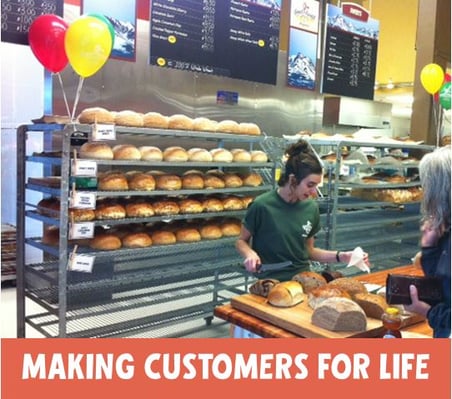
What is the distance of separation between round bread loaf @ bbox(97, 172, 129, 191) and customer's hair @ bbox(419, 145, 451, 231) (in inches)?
88.7

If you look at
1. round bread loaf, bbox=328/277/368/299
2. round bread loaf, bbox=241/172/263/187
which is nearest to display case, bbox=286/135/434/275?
round bread loaf, bbox=241/172/263/187

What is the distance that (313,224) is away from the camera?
110 inches

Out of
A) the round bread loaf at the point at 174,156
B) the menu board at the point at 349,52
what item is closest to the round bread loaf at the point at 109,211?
the round bread loaf at the point at 174,156

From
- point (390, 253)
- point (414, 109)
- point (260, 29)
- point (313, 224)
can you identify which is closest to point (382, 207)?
point (390, 253)

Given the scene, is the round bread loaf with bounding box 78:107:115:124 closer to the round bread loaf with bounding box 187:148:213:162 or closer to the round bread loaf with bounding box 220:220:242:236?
the round bread loaf with bounding box 187:148:213:162

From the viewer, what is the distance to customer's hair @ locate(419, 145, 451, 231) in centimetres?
138

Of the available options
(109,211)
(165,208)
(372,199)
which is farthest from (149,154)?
(372,199)

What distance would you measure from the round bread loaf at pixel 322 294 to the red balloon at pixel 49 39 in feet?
6.60

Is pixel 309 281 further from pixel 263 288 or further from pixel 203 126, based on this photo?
pixel 203 126

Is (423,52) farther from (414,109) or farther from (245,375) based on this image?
(245,375)

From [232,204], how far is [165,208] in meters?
0.64

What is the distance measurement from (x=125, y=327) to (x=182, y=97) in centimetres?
264

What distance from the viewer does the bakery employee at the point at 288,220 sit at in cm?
261

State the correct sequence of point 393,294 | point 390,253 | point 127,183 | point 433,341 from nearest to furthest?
point 393,294 < point 433,341 < point 127,183 < point 390,253
